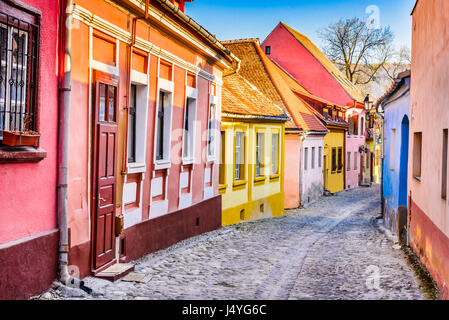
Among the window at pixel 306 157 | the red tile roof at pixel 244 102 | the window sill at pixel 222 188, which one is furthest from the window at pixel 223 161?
the window at pixel 306 157

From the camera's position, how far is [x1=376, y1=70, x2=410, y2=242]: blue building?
13809 millimetres

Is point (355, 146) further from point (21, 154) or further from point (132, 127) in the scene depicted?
point (21, 154)

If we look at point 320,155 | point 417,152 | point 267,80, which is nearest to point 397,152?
point 417,152

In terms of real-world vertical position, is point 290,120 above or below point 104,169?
above

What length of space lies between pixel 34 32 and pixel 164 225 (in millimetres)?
5327

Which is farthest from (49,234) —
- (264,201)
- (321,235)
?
(264,201)

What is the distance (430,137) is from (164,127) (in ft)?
16.1

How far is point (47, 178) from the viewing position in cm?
662

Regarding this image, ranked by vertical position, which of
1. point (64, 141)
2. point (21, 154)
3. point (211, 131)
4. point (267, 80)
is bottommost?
point (21, 154)

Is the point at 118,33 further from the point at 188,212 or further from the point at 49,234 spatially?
the point at 188,212

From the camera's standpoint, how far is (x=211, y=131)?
1455 cm

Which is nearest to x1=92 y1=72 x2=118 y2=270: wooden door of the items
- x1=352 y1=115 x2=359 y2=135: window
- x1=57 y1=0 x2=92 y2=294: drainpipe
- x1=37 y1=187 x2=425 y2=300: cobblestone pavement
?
x1=37 y1=187 x2=425 y2=300: cobblestone pavement

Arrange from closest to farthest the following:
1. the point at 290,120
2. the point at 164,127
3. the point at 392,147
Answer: the point at 164,127
the point at 392,147
the point at 290,120

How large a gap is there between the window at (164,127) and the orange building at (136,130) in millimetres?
20
